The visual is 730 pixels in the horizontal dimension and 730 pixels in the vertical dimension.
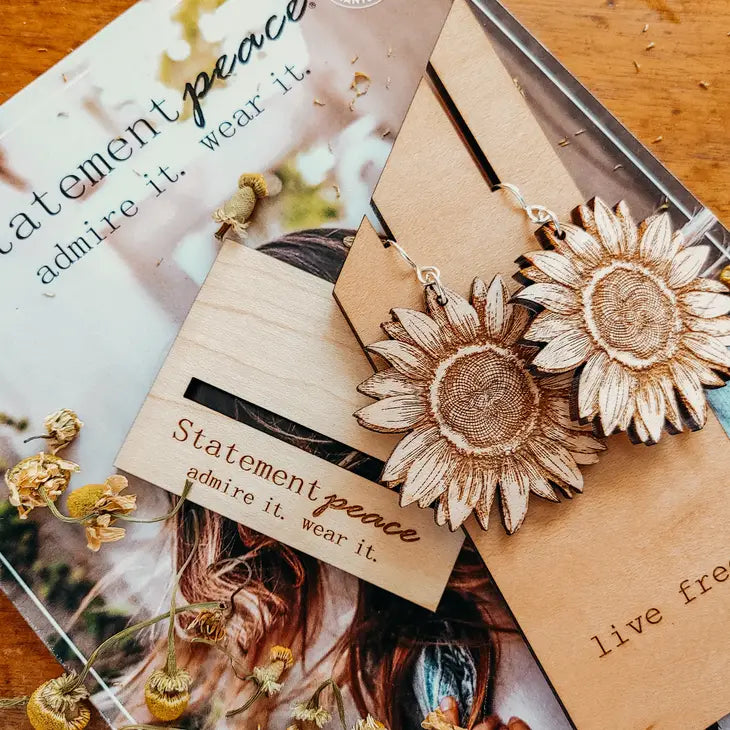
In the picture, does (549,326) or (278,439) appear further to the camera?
(278,439)

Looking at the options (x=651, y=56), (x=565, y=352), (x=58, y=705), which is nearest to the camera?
(x=565, y=352)

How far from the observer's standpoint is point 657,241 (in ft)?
2.59

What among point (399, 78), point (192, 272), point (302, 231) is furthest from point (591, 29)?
point (192, 272)

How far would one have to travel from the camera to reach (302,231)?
92 centimetres

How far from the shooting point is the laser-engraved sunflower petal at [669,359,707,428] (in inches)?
30.2

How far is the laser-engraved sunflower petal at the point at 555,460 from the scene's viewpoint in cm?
78

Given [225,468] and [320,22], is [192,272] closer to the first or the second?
[225,468]

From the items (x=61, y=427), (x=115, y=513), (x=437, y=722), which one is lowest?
(x=437, y=722)

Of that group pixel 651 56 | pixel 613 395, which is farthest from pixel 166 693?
pixel 651 56

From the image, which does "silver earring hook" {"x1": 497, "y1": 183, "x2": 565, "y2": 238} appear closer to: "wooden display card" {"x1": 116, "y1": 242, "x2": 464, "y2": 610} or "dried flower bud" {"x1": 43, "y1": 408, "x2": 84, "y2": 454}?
"wooden display card" {"x1": 116, "y1": 242, "x2": 464, "y2": 610}

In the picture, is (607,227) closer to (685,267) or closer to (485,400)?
(685,267)

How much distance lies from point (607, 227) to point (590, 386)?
7.7 inches

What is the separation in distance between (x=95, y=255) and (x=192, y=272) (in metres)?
0.14

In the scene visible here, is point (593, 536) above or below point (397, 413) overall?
below
